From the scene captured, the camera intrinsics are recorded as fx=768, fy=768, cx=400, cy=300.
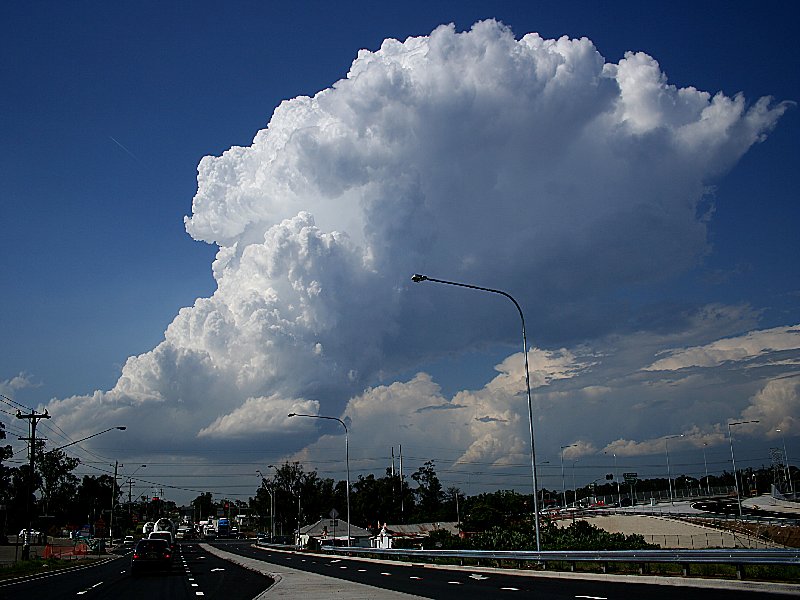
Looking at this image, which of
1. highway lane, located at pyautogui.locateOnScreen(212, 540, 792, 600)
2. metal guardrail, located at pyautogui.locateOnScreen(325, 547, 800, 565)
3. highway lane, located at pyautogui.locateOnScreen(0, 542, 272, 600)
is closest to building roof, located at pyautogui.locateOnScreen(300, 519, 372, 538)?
metal guardrail, located at pyautogui.locateOnScreen(325, 547, 800, 565)

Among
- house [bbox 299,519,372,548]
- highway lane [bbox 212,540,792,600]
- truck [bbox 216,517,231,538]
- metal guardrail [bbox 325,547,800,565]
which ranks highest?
metal guardrail [bbox 325,547,800,565]

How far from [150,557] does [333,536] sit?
122 ft

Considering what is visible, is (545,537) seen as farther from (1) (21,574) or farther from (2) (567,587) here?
(1) (21,574)

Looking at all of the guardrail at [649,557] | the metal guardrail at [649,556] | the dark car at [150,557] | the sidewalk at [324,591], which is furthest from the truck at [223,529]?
the sidewalk at [324,591]

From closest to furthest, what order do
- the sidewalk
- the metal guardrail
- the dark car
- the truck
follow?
the sidewalk < the metal guardrail < the dark car < the truck

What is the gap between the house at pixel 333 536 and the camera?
76.6m

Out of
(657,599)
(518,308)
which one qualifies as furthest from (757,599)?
(518,308)

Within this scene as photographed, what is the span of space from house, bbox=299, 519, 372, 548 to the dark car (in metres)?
24.5

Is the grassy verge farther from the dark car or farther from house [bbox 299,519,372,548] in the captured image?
house [bbox 299,519,372,548]

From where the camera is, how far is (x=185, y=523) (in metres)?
163

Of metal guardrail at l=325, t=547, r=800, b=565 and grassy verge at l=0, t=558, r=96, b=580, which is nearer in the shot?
metal guardrail at l=325, t=547, r=800, b=565

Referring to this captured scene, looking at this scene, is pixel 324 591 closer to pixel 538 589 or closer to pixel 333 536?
pixel 538 589

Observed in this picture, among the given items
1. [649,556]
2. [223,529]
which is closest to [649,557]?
[649,556]

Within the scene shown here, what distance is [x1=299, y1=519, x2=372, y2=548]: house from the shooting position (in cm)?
7662
